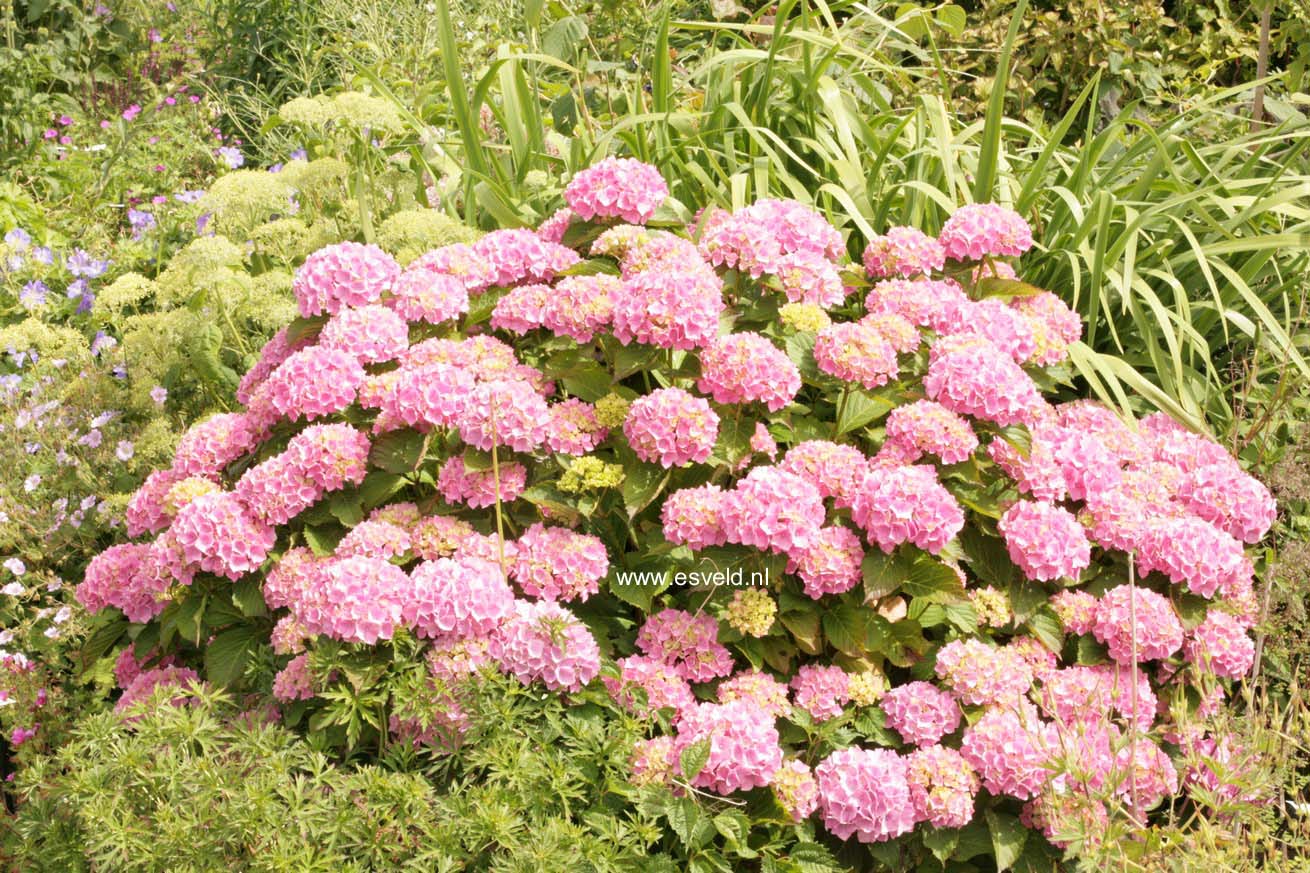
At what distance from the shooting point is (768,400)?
2.70 m

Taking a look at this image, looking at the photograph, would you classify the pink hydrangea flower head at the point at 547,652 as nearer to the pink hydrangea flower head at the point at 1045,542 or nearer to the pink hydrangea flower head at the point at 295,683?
the pink hydrangea flower head at the point at 295,683

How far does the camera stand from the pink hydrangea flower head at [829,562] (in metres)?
2.61

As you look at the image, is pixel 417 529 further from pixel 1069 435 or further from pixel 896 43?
pixel 896 43

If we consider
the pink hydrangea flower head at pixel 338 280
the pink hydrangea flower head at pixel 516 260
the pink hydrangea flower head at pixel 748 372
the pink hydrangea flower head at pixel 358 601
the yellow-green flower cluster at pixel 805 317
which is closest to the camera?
the pink hydrangea flower head at pixel 358 601

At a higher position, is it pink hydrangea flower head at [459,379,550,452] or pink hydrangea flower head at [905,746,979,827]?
pink hydrangea flower head at [459,379,550,452]

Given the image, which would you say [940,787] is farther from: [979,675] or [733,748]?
[733,748]

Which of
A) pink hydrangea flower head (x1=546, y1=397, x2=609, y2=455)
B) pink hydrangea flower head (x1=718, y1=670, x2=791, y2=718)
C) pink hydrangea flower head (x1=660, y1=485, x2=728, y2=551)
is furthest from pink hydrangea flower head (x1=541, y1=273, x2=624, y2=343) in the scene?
pink hydrangea flower head (x1=718, y1=670, x2=791, y2=718)

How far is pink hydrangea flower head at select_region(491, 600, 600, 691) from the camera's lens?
246 centimetres

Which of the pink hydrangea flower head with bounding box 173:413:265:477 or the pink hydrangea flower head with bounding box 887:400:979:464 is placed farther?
the pink hydrangea flower head with bounding box 173:413:265:477

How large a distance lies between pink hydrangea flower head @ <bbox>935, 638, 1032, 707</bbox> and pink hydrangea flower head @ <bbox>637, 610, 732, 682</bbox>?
45cm

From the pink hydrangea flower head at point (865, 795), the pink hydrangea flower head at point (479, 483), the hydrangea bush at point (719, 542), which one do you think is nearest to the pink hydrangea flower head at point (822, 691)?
the hydrangea bush at point (719, 542)

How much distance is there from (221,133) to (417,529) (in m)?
4.71

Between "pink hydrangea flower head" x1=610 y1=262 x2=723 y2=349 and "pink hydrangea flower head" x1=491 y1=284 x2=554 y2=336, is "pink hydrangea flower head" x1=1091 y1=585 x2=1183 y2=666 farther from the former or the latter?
"pink hydrangea flower head" x1=491 y1=284 x2=554 y2=336

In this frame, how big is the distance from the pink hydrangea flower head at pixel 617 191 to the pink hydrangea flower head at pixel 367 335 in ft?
1.83
